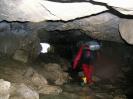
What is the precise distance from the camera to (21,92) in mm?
6641

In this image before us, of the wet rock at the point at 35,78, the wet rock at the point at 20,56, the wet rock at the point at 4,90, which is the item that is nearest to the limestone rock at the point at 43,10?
the wet rock at the point at 4,90

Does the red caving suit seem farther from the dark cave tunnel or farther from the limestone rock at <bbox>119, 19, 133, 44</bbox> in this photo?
the limestone rock at <bbox>119, 19, 133, 44</bbox>

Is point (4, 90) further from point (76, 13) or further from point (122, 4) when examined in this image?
point (122, 4)

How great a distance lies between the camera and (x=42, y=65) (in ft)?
33.0

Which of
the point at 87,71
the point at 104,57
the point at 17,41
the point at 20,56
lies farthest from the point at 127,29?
the point at 104,57

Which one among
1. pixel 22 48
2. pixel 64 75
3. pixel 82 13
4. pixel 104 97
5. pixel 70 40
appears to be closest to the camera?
pixel 82 13

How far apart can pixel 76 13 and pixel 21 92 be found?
115 inches

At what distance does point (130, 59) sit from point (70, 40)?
3.95 m

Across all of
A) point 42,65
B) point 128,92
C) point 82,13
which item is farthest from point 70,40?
point 82,13

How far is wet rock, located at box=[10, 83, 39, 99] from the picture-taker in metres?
6.52

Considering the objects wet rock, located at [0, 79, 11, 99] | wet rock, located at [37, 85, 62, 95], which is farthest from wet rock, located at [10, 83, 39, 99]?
wet rock, located at [37, 85, 62, 95]

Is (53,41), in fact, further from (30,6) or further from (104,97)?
(30,6)

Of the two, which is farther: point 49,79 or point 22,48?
point 22,48

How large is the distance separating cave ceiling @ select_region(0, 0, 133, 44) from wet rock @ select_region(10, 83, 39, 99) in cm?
207
